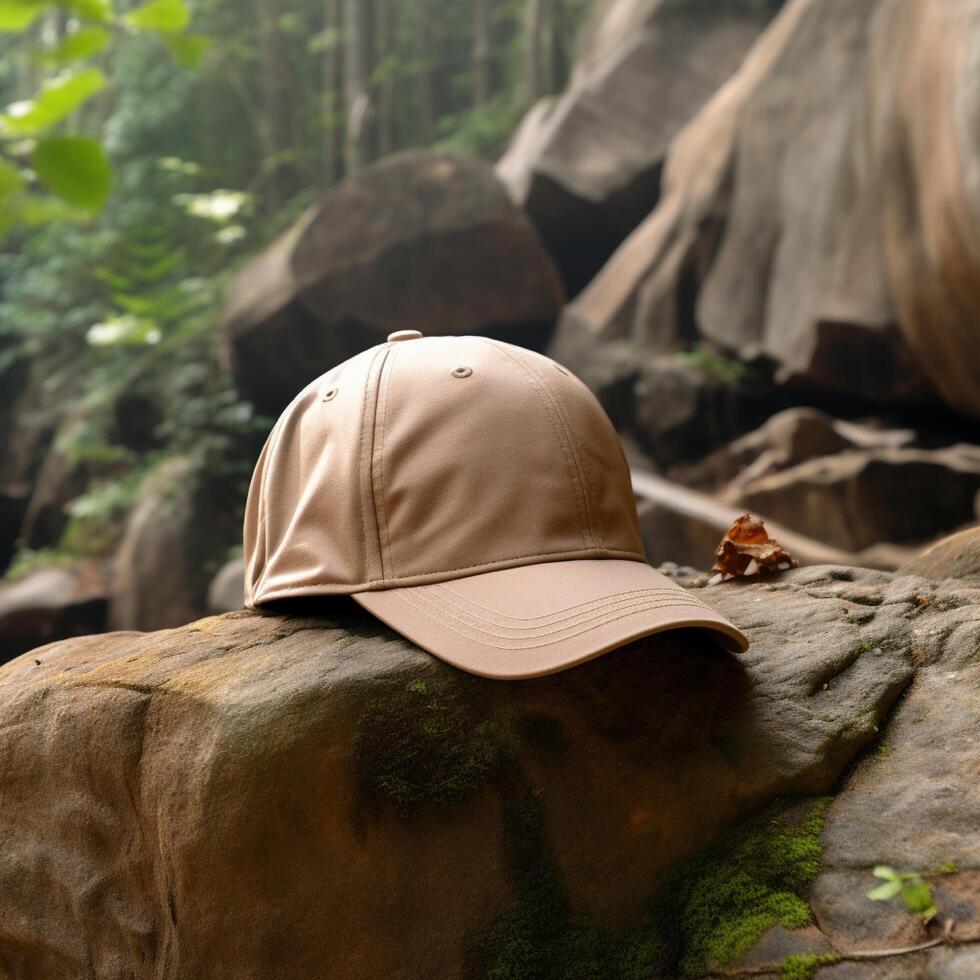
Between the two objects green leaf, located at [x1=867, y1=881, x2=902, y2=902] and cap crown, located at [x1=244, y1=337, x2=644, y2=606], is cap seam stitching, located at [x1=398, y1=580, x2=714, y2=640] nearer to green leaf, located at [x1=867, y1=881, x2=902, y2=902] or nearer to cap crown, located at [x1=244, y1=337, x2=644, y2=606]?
cap crown, located at [x1=244, y1=337, x2=644, y2=606]

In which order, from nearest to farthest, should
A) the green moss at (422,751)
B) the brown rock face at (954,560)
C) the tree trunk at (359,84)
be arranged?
1. the green moss at (422,751)
2. the brown rock face at (954,560)
3. the tree trunk at (359,84)

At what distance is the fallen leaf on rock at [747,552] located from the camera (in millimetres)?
2723

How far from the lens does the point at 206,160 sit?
1420 cm

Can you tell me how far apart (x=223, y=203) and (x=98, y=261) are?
10.0 ft

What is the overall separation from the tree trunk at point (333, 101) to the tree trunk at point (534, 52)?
263 centimetres

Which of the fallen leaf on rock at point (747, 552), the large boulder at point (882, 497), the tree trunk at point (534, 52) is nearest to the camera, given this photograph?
the fallen leaf on rock at point (747, 552)

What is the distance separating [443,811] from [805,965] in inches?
24.1

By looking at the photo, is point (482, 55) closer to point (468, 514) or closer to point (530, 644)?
point (468, 514)

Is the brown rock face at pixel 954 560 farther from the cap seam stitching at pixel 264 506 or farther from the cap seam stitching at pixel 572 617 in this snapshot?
the cap seam stitching at pixel 264 506

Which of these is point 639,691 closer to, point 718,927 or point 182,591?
point 718,927

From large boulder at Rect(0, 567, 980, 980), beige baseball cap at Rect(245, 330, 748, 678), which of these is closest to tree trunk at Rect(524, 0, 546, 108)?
beige baseball cap at Rect(245, 330, 748, 678)

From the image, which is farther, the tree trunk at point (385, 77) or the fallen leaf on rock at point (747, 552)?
the tree trunk at point (385, 77)

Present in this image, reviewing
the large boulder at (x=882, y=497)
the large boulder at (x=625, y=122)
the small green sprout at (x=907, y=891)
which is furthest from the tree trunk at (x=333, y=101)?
the small green sprout at (x=907, y=891)

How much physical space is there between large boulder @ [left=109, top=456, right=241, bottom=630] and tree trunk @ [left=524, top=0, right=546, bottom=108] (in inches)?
284
